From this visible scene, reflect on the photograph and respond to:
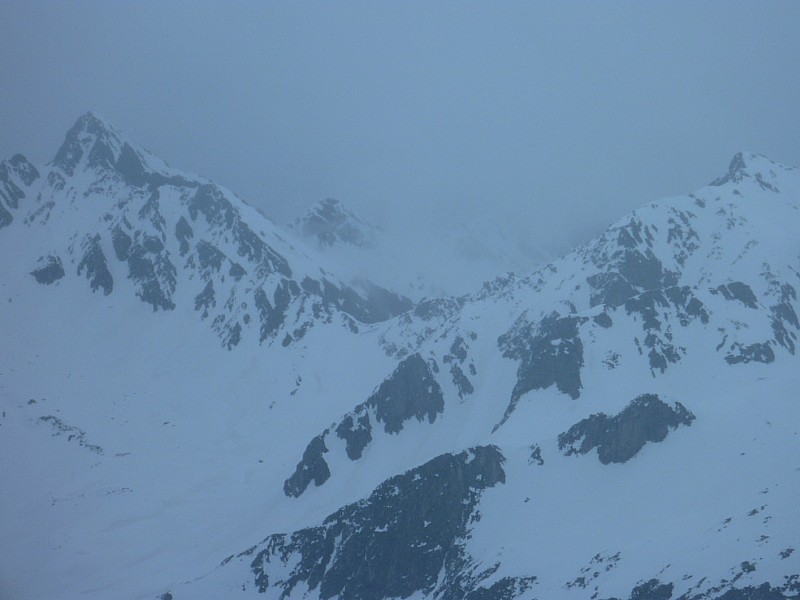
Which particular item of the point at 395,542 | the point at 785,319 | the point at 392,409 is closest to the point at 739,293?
the point at 785,319

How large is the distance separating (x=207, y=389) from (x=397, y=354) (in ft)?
162

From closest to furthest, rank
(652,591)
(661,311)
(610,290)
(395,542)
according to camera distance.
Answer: (652,591), (395,542), (661,311), (610,290)

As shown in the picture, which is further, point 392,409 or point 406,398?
point 406,398

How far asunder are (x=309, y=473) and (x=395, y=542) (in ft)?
Answer: 166

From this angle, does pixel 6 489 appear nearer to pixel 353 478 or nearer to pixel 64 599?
pixel 64 599

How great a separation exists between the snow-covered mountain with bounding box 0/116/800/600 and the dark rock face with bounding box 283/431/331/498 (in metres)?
0.41

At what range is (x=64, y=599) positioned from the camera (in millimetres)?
118875

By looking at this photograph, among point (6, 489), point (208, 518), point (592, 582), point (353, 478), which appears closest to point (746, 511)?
point (592, 582)

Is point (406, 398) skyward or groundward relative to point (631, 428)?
skyward

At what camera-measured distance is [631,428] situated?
330ft

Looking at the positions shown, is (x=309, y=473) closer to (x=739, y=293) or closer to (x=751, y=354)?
(x=751, y=354)

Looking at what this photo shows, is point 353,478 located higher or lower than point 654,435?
higher

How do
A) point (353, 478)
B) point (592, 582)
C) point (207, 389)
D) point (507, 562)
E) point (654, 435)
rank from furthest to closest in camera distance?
1. point (207, 389)
2. point (353, 478)
3. point (654, 435)
4. point (507, 562)
5. point (592, 582)

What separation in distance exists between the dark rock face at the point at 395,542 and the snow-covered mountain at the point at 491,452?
298mm
